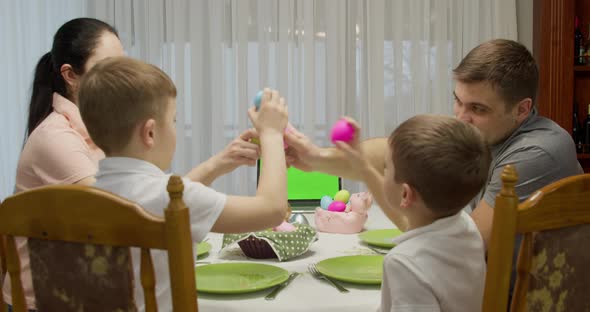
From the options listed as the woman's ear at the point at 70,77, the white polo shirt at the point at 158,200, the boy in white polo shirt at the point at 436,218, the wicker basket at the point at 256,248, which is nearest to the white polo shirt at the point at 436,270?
the boy in white polo shirt at the point at 436,218

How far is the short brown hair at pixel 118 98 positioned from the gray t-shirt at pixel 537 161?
90 cm

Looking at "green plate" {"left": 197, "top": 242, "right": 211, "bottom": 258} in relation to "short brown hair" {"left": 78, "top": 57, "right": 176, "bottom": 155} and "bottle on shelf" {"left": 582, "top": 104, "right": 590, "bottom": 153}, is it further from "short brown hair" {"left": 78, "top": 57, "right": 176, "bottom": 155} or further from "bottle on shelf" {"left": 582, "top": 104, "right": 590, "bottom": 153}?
Result: "bottle on shelf" {"left": 582, "top": 104, "right": 590, "bottom": 153}

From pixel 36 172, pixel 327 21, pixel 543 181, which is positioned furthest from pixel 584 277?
pixel 327 21

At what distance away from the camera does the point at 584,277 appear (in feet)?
3.69

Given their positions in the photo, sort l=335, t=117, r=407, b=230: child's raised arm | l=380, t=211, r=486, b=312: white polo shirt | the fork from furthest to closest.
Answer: l=335, t=117, r=407, b=230: child's raised arm, the fork, l=380, t=211, r=486, b=312: white polo shirt

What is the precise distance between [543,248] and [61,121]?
4.34 ft

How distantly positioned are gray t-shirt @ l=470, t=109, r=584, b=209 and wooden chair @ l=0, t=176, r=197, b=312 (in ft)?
3.05

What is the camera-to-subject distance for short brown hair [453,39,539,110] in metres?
1.65

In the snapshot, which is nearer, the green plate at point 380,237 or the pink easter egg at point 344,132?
the pink easter egg at point 344,132

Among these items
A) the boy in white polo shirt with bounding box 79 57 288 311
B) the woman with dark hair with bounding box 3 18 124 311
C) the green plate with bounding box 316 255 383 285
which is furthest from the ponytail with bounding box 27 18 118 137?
the green plate with bounding box 316 255 383 285

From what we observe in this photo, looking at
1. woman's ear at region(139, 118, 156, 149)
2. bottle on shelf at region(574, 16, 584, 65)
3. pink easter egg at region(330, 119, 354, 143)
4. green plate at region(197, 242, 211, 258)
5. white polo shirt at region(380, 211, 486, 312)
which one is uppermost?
bottle on shelf at region(574, 16, 584, 65)

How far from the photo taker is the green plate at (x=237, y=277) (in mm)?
1374

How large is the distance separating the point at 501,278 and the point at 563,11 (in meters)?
2.90

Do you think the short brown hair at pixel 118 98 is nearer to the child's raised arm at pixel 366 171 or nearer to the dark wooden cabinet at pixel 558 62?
the child's raised arm at pixel 366 171
